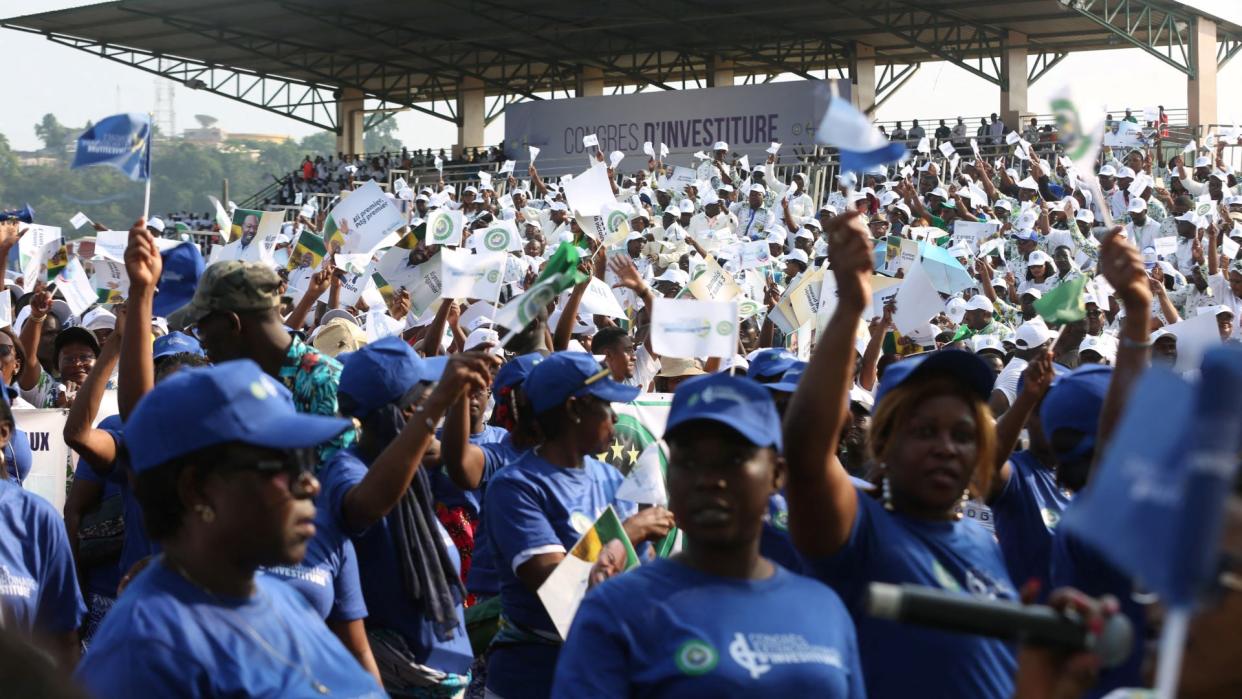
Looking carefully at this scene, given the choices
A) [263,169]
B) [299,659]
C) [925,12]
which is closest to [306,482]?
[299,659]

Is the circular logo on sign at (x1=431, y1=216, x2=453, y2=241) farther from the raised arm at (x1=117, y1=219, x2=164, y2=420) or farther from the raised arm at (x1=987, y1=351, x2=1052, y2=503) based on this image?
the raised arm at (x1=117, y1=219, x2=164, y2=420)

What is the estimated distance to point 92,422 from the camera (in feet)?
15.2

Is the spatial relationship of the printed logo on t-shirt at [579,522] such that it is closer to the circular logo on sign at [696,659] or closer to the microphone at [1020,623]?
→ the circular logo on sign at [696,659]

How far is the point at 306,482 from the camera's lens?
2605mm

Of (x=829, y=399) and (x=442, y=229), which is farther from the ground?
(x=442, y=229)

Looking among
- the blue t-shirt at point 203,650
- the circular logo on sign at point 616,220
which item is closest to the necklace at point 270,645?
the blue t-shirt at point 203,650

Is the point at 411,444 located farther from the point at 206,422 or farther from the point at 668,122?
the point at 668,122

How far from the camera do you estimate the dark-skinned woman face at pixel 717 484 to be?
Result: 286 centimetres

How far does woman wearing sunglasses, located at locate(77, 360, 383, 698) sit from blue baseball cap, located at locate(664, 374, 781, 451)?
0.67m

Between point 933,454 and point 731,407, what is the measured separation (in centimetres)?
53

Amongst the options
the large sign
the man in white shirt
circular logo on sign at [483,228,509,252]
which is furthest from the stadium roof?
circular logo on sign at [483,228,509,252]

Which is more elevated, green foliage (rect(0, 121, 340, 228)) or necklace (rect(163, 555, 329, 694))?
green foliage (rect(0, 121, 340, 228))

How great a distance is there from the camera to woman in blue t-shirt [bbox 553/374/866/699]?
2.69 m

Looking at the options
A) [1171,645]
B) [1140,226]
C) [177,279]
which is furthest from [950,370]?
[1140,226]
